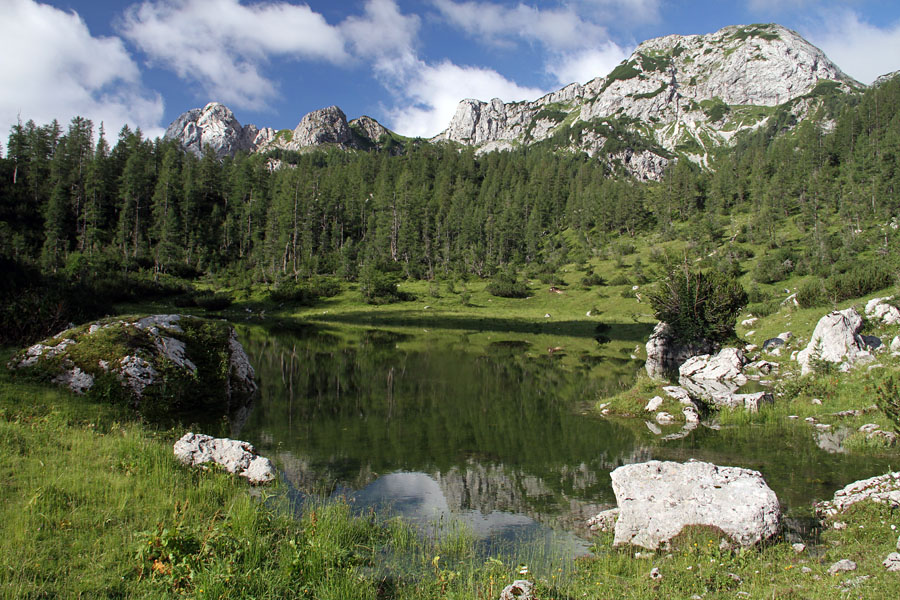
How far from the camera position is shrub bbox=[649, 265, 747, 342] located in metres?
34.6

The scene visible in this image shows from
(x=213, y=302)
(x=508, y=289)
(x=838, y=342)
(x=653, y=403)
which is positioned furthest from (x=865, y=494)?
(x=213, y=302)

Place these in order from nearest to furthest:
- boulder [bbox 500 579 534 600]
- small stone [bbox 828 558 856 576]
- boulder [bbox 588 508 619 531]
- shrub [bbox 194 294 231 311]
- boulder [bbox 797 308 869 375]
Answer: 1. boulder [bbox 500 579 534 600]
2. small stone [bbox 828 558 856 576]
3. boulder [bbox 588 508 619 531]
4. boulder [bbox 797 308 869 375]
5. shrub [bbox 194 294 231 311]

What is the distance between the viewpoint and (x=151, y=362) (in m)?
21.8

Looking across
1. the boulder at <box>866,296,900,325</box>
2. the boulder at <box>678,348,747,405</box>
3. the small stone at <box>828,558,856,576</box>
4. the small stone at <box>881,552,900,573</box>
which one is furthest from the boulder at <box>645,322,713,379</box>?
the small stone at <box>881,552,900,573</box>

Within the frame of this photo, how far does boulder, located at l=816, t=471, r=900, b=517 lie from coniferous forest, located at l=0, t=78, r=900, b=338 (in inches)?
2928

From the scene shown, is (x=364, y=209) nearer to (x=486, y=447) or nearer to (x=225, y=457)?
(x=486, y=447)

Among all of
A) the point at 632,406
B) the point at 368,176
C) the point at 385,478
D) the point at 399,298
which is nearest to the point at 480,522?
the point at 385,478

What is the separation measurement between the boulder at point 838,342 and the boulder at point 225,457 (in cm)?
2746

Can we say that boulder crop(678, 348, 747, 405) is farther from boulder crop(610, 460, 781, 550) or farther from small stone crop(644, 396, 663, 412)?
boulder crop(610, 460, 781, 550)

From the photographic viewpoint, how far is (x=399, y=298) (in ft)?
312

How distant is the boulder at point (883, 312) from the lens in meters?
30.0

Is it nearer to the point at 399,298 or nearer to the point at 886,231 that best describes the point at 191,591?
the point at 399,298

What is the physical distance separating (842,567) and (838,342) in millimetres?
23269

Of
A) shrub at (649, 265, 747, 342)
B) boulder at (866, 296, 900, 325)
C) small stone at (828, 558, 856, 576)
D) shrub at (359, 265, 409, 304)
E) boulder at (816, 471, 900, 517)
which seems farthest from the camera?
shrub at (359, 265, 409, 304)
